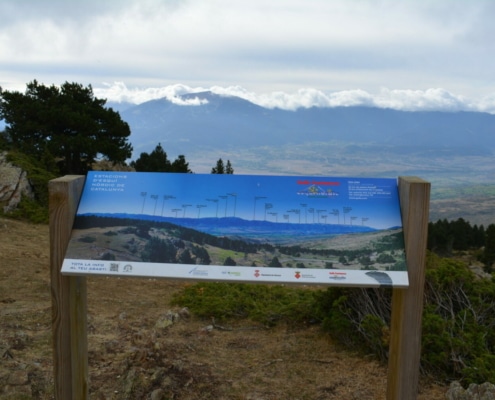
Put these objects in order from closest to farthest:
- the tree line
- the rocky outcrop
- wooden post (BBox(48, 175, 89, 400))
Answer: wooden post (BBox(48, 175, 89, 400)) < the rocky outcrop < the tree line

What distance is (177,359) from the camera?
4.74 meters

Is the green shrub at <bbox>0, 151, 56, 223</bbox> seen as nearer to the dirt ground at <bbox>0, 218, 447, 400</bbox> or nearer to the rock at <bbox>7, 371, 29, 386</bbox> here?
the dirt ground at <bbox>0, 218, 447, 400</bbox>

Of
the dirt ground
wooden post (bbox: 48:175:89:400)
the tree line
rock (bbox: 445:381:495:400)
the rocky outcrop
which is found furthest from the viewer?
the tree line

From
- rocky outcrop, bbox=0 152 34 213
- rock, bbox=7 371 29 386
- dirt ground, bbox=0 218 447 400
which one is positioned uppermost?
rocky outcrop, bbox=0 152 34 213

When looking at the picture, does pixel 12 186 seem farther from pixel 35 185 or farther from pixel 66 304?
pixel 66 304

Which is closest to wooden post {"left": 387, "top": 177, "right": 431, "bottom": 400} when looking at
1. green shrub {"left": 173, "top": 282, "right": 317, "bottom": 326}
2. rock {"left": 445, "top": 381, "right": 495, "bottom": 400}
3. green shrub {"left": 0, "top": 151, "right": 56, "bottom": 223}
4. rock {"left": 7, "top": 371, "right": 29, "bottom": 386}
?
rock {"left": 445, "top": 381, "right": 495, "bottom": 400}

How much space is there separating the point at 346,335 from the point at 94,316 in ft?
9.42

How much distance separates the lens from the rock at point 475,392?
3480mm

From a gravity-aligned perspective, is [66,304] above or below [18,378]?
above

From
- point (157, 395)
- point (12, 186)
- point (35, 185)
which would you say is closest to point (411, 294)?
point (157, 395)

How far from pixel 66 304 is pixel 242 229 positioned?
1.16 metres

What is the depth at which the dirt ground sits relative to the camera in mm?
4195

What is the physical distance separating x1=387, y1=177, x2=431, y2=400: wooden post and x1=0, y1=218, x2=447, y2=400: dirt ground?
4.44ft

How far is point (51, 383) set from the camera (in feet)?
13.5
